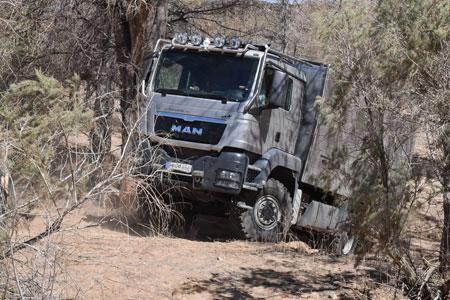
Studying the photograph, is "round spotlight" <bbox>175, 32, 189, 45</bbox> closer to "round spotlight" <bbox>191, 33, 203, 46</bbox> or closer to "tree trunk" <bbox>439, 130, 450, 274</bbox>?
"round spotlight" <bbox>191, 33, 203, 46</bbox>

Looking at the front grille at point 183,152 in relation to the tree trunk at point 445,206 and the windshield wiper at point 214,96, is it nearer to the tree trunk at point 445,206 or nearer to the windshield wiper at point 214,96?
the windshield wiper at point 214,96

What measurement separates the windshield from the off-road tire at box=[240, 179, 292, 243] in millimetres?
1492

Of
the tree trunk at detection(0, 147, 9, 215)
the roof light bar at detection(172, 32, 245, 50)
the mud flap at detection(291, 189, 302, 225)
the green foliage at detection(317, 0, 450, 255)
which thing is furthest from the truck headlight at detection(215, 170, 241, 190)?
the tree trunk at detection(0, 147, 9, 215)

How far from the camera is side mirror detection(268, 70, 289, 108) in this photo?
9750 millimetres

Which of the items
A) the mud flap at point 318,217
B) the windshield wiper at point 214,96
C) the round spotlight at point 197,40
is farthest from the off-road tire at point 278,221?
the round spotlight at point 197,40

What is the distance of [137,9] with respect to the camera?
11516mm

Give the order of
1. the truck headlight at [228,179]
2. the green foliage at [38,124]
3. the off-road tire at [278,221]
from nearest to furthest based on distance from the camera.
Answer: the green foliage at [38,124]
the truck headlight at [228,179]
the off-road tire at [278,221]

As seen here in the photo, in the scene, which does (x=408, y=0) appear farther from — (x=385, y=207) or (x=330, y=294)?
(x=330, y=294)

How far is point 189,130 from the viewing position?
974 cm

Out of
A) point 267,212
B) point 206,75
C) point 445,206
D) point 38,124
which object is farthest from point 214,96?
point 445,206

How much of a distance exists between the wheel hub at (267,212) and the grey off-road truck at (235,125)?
15 millimetres

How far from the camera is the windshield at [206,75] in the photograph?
380 inches

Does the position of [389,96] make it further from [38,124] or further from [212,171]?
[212,171]

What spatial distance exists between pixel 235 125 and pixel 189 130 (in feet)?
2.33
